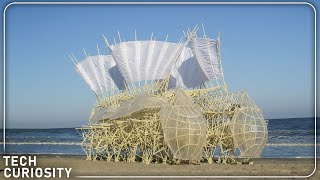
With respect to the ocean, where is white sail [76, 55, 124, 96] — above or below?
above

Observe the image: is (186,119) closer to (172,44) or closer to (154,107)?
(154,107)

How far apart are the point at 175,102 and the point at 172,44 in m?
5.92

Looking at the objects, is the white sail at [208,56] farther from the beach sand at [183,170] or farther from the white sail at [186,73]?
the beach sand at [183,170]

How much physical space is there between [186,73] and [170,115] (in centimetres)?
1114

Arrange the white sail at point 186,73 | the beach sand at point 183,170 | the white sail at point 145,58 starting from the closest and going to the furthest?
the beach sand at point 183,170, the white sail at point 145,58, the white sail at point 186,73

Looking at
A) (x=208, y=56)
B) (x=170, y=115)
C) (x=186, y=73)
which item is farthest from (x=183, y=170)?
(x=186, y=73)

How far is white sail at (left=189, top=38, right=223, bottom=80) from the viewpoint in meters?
32.8

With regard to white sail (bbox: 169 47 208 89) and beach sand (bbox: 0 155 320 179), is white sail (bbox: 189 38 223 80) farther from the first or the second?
beach sand (bbox: 0 155 320 179)

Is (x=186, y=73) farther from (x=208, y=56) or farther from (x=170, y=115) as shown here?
(x=170, y=115)

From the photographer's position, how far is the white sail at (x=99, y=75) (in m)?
37.9

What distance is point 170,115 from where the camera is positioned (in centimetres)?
2777

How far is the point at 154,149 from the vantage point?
30.0 metres

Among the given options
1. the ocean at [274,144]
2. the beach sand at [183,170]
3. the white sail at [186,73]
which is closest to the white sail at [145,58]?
the white sail at [186,73]

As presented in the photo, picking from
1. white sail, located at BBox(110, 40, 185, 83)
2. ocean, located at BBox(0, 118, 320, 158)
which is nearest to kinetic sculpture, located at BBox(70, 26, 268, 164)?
white sail, located at BBox(110, 40, 185, 83)
